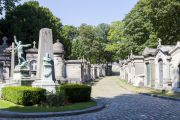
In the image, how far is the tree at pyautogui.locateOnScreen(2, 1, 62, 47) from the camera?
2069 inches

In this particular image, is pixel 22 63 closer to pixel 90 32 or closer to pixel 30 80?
pixel 30 80

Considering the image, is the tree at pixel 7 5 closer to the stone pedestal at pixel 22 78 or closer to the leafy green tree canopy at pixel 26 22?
the leafy green tree canopy at pixel 26 22

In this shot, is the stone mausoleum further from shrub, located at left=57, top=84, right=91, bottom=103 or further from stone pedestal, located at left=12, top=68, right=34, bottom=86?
shrub, located at left=57, top=84, right=91, bottom=103

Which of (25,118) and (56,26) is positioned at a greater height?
(56,26)

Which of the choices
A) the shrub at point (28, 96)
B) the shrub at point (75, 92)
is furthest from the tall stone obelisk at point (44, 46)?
the shrub at point (28, 96)

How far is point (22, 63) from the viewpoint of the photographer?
24.5 m

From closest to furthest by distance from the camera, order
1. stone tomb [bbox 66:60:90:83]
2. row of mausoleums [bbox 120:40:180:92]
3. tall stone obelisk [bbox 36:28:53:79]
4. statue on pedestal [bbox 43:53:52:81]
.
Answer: statue on pedestal [bbox 43:53:52:81] → tall stone obelisk [bbox 36:28:53:79] → row of mausoleums [bbox 120:40:180:92] → stone tomb [bbox 66:60:90:83]

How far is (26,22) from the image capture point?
177 feet

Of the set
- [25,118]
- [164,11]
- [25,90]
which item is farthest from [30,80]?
[164,11]

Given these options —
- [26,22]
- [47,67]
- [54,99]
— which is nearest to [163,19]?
[47,67]

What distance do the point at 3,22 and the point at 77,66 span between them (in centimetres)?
1885

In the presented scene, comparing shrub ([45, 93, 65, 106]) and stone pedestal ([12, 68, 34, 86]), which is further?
stone pedestal ([12, 68, 34, 86])

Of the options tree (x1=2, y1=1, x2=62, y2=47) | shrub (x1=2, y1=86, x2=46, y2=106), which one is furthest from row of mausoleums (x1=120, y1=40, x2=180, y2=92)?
tree (x1=2, y1=1, x2=62, y2=47)

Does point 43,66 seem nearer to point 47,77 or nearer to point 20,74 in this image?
point 47,77
